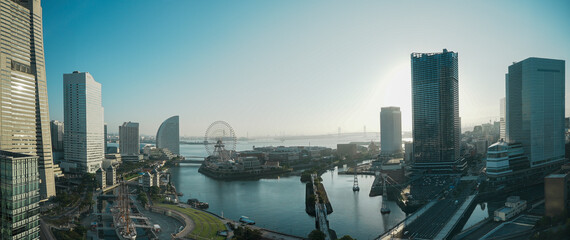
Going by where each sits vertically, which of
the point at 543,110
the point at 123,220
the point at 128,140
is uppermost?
the point at 543,110

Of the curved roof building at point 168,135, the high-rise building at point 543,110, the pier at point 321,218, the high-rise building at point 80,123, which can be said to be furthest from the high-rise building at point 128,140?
the high-rise building at point 543,110

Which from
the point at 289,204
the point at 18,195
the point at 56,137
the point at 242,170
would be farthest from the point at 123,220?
the point at 56,137

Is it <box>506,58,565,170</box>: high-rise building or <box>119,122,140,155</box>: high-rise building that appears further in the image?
<box>119,122,140,155</box>: high-rise building

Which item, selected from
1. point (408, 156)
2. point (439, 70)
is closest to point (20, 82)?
point (439, 70)

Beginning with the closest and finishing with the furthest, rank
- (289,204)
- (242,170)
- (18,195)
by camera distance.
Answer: (18,195) → (289,204) → (242,170)

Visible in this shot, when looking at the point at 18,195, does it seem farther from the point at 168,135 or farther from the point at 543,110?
the point at 168,135

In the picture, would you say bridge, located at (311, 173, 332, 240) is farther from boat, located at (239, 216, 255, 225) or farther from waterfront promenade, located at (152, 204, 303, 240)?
boat, located at (239, 216, 255, 225)

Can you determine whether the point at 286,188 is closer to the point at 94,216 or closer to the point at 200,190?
the point at 200,190

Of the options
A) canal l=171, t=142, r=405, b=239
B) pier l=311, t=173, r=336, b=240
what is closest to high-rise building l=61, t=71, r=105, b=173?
canal l=171, t=142, r=405, b=239
